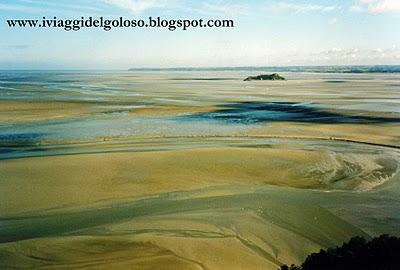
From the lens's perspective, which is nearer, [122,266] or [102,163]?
[122,266]

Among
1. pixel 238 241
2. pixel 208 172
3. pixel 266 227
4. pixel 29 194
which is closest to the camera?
pixel 238 241

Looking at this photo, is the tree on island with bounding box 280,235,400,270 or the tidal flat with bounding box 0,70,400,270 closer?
the tree on island with bounding box 280,235,400,270

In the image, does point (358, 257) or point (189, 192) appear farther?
point (189, 192)

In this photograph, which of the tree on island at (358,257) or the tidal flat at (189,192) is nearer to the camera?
the tree on island at (358,257)

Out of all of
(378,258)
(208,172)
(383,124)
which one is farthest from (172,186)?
(383,124)

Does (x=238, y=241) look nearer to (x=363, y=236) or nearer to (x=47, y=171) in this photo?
(x=363, y=236)
